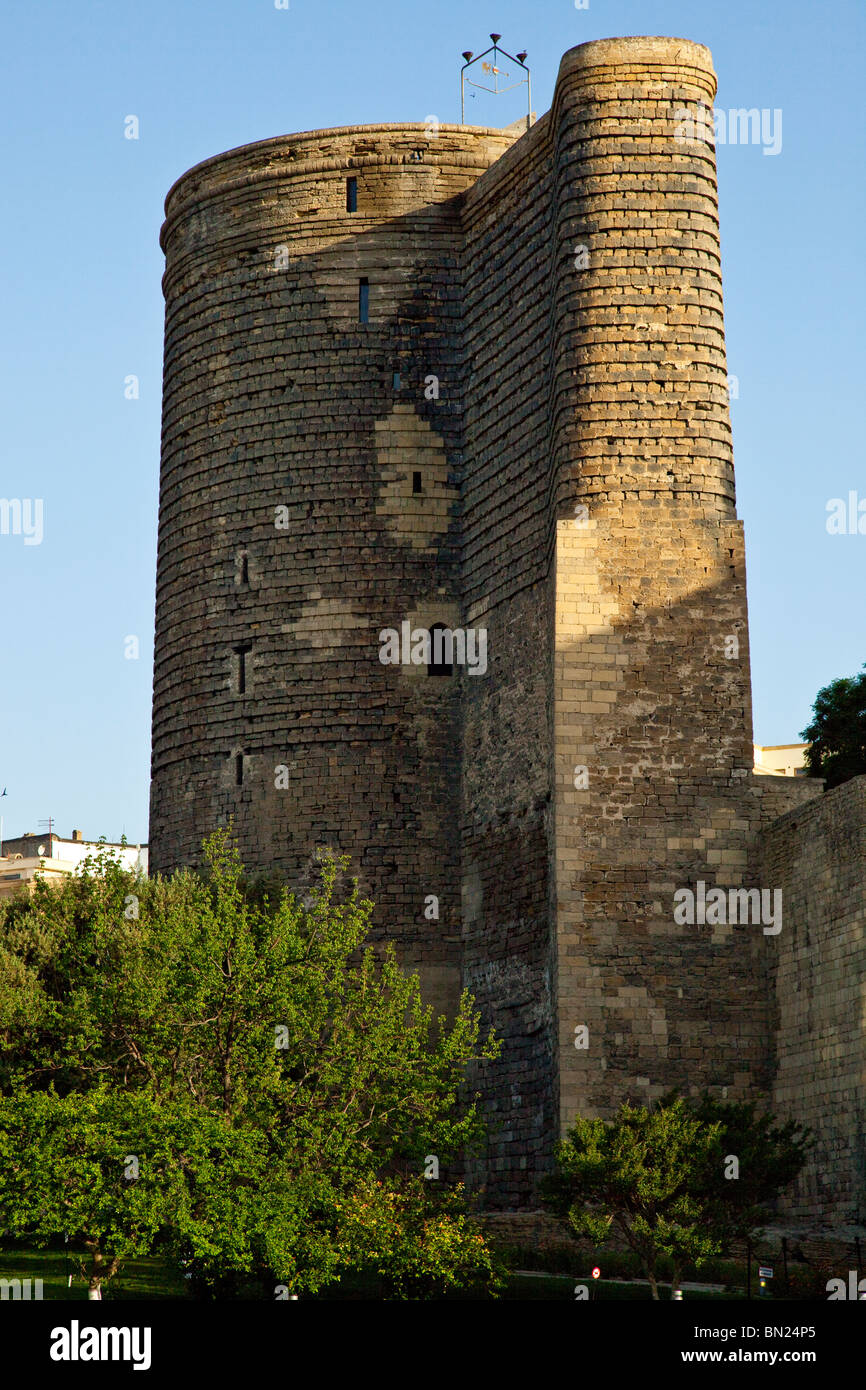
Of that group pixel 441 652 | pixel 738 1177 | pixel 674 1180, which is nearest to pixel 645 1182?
pixel 674 1180

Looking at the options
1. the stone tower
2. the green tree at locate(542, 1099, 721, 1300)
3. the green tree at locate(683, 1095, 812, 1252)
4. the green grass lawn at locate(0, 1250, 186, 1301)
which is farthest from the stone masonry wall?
the green tree at locate(683, 1095, 812, 1252)

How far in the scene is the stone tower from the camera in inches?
1160

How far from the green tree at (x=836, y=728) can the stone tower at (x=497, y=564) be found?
7.72 metres

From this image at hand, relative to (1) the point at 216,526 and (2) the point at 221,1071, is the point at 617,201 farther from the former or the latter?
(2) the point at 221,1071

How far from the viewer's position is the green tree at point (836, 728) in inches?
1515

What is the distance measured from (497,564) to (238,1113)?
40.3ft

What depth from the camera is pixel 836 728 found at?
A: 39250 mm

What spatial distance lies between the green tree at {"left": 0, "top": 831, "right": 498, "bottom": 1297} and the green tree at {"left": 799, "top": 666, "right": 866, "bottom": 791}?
13.5 metres

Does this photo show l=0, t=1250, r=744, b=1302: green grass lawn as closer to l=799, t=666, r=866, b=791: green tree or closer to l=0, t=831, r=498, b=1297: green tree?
l=0, t=831, r=498, b=1297: green tree

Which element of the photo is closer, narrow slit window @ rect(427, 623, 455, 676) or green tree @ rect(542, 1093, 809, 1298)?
green tree @ rect(542, 1093, 809, 1298)

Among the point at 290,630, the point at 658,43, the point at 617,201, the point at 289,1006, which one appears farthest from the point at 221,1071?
the point at 658,43

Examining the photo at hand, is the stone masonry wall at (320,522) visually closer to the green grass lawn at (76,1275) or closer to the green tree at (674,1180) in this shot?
the green grass lawn at (76,1275)

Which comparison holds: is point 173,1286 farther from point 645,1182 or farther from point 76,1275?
point 645,1182
